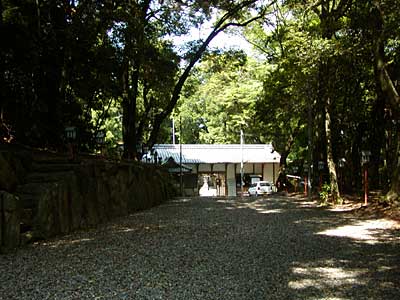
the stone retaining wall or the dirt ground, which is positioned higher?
the stone retaining wall

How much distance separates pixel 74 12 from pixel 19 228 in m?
5.50

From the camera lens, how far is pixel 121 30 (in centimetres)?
1085

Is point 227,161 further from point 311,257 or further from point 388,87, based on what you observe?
point 311,257

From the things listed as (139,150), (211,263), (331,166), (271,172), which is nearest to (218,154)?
(271,172)

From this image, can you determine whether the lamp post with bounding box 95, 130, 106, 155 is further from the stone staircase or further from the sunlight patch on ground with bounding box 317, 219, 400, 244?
the sunlight patch on ground with bounding box 317, 219, 400, 244

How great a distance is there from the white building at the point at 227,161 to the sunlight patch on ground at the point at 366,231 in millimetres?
22746

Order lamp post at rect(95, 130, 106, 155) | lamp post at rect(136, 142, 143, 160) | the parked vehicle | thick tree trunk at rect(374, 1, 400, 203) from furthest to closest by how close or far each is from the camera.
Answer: the parked vehicle → lamp post at rect(136, 142, 143, 160) → lamp post at rect(95, 130, 106, 155) → thick tree trunk at rect(374, 1, 400, 203)

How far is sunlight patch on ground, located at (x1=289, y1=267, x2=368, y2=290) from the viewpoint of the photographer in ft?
14.8

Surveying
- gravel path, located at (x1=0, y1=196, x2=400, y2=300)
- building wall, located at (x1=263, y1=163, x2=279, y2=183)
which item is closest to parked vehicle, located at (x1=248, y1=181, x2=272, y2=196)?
building wall, located at (x1=263, y1=163, x2=279, y2=183)

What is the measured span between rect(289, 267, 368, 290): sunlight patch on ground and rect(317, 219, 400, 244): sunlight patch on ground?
213 cm

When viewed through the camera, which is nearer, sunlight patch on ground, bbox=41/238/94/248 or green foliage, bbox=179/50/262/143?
sunlight patch on ground, bbox=41/238/94/248

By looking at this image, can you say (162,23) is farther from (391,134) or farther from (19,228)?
(19,228)

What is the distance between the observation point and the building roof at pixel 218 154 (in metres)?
32.5

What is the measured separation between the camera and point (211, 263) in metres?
5.49
